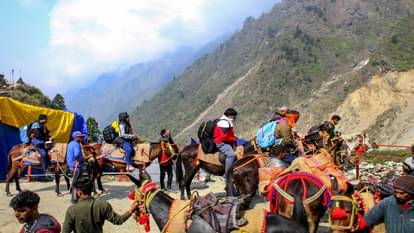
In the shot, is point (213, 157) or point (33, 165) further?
point (33, 165)

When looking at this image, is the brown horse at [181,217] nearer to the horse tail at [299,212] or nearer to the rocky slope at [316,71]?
the horse tail at [299,212]

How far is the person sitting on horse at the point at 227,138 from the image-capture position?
390 inches

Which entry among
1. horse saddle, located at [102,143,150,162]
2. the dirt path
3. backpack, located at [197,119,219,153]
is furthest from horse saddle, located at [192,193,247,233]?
horse saddle, located at [102,143,150,162]

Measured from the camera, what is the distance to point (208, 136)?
417 inches

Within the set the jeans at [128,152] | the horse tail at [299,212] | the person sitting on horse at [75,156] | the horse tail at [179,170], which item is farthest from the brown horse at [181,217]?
the jeans at [128,152]

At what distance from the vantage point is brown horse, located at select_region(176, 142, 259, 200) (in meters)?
8.37

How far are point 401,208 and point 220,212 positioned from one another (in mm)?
1877

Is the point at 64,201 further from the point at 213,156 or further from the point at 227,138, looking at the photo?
the point at 227,138

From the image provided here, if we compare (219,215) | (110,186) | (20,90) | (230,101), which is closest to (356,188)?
(219,215)

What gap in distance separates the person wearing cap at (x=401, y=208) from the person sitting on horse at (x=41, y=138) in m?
11.0

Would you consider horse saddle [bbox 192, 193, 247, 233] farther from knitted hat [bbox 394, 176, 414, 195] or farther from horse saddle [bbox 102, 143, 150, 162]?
horse saddle [bbox 102, 143, 150, 162]

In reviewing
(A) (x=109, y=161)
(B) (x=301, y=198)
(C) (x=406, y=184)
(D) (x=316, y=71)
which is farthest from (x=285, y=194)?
(D) (x=316, y=71)

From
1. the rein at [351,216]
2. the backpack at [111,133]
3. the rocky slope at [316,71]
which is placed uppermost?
the rocky slope at [316,71]

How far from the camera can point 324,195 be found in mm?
5969
